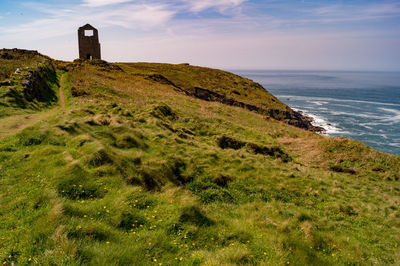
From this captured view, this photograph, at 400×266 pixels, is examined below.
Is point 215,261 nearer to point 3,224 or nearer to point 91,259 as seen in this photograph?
point 91,259

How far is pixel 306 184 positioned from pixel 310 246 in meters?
8.98

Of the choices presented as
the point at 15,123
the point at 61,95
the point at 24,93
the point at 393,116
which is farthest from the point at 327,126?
the point at 15,123

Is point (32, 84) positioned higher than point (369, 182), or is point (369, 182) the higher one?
point (32, 84)

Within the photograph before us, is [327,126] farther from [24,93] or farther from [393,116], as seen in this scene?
[24,93]

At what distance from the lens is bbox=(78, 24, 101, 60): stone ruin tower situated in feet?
193

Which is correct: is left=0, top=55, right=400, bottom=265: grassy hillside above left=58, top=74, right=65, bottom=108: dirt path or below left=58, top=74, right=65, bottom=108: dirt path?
below

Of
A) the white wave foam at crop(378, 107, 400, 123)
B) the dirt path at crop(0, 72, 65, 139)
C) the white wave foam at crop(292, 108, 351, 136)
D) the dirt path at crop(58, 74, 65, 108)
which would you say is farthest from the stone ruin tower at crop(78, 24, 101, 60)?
the white wave foam at crop(378, 107, 400, 123)

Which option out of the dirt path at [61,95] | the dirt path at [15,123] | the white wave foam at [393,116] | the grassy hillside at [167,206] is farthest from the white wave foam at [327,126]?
the dirt path at [15,123]

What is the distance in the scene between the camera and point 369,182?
2030 cm

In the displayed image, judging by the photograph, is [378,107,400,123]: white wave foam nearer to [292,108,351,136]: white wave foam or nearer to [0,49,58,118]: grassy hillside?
[292,108,351,136]: white wave foam

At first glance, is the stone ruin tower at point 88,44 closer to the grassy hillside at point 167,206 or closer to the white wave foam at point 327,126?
the grassy hillside at point 167,206

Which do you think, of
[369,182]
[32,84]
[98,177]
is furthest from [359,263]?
[32,84]

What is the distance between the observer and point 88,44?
61656 mm

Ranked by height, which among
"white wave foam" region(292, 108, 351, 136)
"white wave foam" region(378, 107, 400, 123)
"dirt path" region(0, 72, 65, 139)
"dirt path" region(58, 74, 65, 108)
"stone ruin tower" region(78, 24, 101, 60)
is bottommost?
"white wave foam" region(292, 108, 351, 136)
